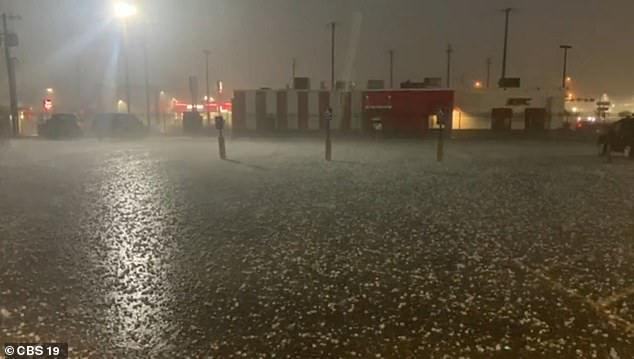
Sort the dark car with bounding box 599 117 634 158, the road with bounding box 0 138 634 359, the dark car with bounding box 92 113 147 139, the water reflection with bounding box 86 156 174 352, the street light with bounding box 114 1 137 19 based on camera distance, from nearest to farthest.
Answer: the road with bounding box 0 138 634 359
the water reflection with bounding box 86 156 174 352
the dark car with bounding box 599 117 634 158
the street light with bounding box 114 1 137 19
the dark car with bounding box 92 113 147 139

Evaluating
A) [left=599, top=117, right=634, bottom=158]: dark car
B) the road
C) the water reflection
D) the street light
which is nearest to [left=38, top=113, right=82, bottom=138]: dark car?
the street light

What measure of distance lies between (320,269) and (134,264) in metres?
2.18

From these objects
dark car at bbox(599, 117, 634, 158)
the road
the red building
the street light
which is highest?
the street light

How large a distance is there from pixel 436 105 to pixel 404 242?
32.0 metres

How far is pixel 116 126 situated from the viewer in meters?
33.3

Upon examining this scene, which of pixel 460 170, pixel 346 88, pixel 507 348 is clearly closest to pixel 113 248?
pixel 507 348

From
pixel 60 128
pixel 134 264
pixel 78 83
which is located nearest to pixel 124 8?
pixel 60 128

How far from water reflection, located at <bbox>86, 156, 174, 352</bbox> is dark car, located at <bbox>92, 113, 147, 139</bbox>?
74.5 ft

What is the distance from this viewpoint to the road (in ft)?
13.4

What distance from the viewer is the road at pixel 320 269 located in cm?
407

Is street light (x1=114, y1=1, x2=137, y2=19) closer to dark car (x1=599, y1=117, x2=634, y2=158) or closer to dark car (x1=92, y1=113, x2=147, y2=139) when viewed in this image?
dark car (x1=92, y1=113, x2=147, y2=139)

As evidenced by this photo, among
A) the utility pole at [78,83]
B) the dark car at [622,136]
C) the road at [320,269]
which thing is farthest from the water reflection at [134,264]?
the utility pole at [78,83]

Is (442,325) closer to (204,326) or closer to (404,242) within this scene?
(204,326)

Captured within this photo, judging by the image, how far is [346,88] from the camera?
136 ft
